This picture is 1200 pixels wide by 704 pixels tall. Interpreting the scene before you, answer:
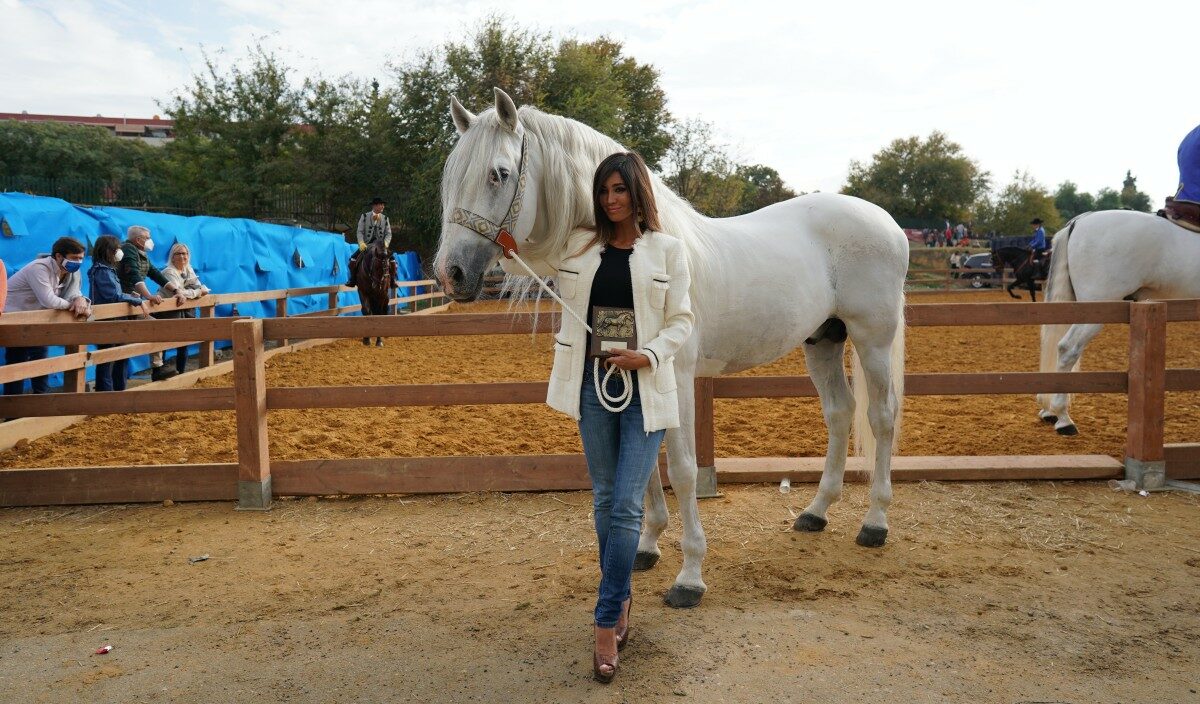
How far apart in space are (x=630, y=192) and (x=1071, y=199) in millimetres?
82803

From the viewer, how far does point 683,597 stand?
2.75 metres

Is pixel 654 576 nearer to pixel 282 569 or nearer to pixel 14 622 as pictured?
pixel 282 569

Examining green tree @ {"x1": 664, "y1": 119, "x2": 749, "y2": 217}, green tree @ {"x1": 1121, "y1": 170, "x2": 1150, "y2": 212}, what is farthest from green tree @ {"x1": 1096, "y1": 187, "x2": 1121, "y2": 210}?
green tree @ {"x1": 664, "y1": 119, "x2": 749, "y2": 217}

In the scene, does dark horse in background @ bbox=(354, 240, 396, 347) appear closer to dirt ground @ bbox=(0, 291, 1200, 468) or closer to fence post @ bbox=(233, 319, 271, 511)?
dirt ground @ bbox=(0, 291, 1200, 468)

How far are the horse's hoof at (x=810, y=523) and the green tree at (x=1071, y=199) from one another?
76.5 m

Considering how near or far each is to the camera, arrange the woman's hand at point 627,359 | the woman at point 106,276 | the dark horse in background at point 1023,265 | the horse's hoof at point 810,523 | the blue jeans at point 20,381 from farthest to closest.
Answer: the dark horse in background at point 1023,265
the woman at point 106,276
the blue jeans at point 20,381
the horse's hoof at point 810,523
the woman's hand at point 627,359

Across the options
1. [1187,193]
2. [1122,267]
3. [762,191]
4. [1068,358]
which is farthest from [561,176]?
[762,191]

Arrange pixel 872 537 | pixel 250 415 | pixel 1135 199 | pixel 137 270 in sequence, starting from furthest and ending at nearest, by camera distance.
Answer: pixel 1135 199
pixel 137 270
pixel 250 415
pixel 872 537

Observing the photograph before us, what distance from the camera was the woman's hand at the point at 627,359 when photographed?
215 cm

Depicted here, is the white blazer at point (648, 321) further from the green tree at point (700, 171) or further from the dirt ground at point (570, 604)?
the green tree at point (700, 171)

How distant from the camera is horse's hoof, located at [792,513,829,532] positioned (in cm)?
361

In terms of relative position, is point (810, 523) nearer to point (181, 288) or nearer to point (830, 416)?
point (830, 416)

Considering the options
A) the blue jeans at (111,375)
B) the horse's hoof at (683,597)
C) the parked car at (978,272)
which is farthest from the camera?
the parked car at (978,272)

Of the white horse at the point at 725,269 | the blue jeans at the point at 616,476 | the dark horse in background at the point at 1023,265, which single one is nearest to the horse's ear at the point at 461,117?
the white horse at the point at 725,269
